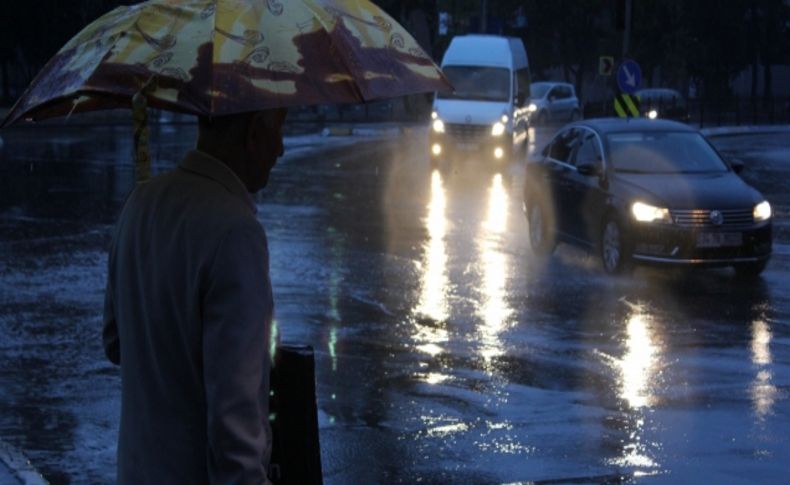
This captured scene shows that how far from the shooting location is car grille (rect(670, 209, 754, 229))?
14.3 metres

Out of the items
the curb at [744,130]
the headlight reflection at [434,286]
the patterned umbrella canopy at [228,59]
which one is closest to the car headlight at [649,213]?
the headlight reflection at [434,286]

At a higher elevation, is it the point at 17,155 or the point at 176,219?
the point at 176,219

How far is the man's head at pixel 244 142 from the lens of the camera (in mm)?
3189

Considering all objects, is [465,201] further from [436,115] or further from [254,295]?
[254,295]

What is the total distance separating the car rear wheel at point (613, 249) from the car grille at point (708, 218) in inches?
25.8

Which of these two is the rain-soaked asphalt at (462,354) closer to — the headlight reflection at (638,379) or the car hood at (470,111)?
the headlight reflection at (638,379)

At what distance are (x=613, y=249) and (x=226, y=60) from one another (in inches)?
478

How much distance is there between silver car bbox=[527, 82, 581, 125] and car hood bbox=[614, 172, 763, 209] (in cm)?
4068

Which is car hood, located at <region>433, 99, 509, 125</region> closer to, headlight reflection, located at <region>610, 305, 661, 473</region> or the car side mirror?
the car side mirror

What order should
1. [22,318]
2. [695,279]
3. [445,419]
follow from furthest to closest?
[695,279]
[22,318]
[445,419]

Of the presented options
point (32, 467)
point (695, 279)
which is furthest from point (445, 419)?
point (695, 279)

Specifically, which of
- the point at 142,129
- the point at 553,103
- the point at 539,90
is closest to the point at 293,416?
the point at 142,129

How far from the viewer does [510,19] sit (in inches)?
3068

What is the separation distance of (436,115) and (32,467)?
24.8m
